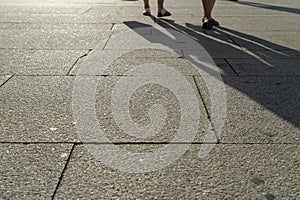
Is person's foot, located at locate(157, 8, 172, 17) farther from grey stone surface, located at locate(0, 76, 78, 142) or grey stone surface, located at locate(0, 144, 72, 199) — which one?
grey stone surface, located at locate(0, 144, 72, 199)

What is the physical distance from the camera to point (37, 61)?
507 cm

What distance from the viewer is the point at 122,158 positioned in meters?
2.65

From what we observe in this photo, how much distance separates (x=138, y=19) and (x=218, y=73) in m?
4.65

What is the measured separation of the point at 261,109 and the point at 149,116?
4.23 ft

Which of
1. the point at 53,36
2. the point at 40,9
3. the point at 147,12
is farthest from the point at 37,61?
the point at 40,9

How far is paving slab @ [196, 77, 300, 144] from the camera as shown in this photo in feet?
9.84

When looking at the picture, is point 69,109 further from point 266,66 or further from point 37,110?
point 266,66

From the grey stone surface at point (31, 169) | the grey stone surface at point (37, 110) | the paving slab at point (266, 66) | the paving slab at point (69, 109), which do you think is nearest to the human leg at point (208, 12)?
the paving slab at point (266, 66)

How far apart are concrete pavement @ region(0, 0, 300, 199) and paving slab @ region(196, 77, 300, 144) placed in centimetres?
1

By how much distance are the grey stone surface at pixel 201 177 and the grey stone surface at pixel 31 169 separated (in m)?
0.10

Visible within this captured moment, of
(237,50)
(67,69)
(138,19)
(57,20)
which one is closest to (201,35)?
(237,50)

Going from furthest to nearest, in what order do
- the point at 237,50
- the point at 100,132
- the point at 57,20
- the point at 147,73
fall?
1. the point at 57,20
2. the point at 237,50
3. the point at 147,73
4. the point at 100,132

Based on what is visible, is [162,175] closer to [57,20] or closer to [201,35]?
[201,35]

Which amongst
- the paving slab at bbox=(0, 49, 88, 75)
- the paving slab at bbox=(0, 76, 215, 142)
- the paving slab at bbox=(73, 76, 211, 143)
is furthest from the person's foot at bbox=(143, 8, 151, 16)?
the paving slab at bbox=(73, 76, 211, 143)
